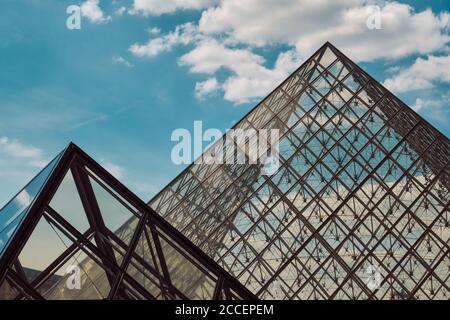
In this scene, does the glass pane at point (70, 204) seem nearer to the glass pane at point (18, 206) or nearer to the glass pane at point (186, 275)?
the glass pane at point (18, 206)

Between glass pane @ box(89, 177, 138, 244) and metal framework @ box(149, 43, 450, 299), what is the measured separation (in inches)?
435

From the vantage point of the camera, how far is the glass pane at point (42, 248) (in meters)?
6.43

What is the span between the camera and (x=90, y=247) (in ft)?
22.9

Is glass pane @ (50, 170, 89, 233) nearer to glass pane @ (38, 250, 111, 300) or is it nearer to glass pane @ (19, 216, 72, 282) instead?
glass pane @ (19, 216, 72, 282)

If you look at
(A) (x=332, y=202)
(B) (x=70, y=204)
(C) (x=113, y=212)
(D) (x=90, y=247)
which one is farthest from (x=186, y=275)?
(A) (x=332, y=202)

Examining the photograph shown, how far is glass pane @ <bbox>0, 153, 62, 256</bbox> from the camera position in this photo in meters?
6.64

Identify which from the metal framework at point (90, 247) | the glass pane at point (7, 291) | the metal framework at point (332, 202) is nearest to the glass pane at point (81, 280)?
the metal framework at point (90, 247)

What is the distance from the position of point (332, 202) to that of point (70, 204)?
1409 centimetres

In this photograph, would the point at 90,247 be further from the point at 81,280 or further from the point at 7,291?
the point at 7,291

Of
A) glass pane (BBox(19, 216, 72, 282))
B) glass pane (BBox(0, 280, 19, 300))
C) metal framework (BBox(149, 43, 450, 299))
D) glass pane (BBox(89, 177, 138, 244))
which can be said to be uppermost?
metal framework (BBox(149, 43, 450, 299))

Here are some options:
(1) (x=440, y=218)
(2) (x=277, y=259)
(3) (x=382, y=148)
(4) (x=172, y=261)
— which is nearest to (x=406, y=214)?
(1) (x=440, y=218)

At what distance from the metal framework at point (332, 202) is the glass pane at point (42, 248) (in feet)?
39.1

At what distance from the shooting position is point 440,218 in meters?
19.6

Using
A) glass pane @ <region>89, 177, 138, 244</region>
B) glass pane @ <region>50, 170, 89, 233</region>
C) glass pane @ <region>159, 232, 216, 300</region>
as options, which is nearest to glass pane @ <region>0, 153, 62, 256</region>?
glass pane @ <region>50, 170, 89, 233</region>
